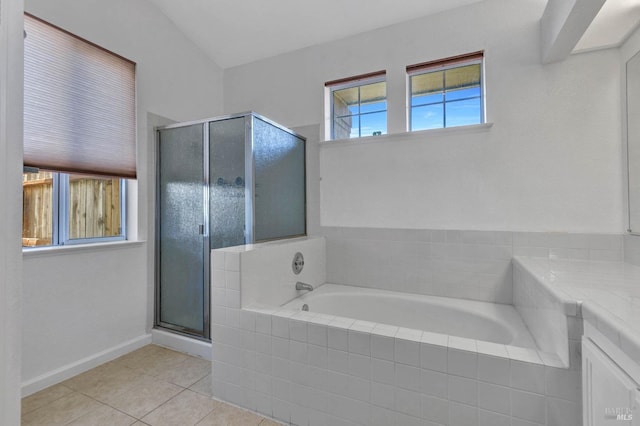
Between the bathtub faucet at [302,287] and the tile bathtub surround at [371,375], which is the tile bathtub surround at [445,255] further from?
the tile bathtub surround at [371,375]

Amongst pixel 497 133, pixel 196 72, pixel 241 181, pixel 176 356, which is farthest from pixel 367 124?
pixel 176 356

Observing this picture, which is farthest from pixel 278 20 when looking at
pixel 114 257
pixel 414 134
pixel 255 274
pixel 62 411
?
pixel 62 411

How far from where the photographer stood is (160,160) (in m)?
2.35

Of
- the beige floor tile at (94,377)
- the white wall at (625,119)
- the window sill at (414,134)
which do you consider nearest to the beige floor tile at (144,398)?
the beige floor tile at (94,377)

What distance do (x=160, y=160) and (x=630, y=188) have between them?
130 inches

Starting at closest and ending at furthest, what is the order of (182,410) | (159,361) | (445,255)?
(182,410)
(159,361)
(445,255)

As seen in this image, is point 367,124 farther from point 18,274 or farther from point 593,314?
point 18,274

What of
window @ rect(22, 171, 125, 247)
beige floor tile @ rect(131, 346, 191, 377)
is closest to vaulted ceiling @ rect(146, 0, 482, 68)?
window @ rect(22, 171, 125, 247)

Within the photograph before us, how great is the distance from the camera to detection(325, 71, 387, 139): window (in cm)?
245

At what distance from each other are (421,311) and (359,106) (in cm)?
181

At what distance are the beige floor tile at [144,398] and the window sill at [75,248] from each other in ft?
3.13

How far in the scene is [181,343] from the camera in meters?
2.15

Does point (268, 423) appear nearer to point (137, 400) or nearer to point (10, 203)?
point (137, 400)

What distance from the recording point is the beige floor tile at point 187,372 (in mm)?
1748
